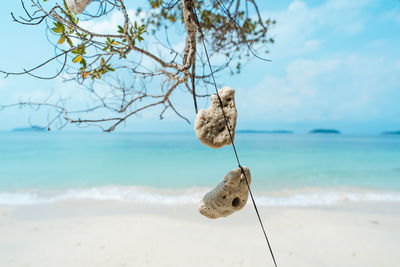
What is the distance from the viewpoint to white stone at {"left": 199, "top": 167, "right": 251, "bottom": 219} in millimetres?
1316

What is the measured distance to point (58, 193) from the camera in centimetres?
673

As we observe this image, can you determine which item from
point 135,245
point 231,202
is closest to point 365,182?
point 135,245

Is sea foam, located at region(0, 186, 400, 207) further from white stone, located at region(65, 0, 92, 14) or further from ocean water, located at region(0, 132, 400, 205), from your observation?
white stone, located at region(65, 0, 92, 14)

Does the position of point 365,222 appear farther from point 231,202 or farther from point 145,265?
point 231,202

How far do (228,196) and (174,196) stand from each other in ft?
16.7

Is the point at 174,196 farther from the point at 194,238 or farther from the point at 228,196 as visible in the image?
the point at 228,196

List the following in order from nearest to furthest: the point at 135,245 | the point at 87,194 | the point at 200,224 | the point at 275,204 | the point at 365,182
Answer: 1. the point at 135,245
2. the point at 200,224
3. the point at 275,204
4. the point at 87,194
5. the point at 365,182

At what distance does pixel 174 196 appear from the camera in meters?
6.25

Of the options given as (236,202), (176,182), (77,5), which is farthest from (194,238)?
(176,182)

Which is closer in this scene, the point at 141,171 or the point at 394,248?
the point at 394,248

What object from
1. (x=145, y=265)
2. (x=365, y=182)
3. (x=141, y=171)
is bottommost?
(x=141, y=171)

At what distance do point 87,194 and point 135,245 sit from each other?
3729 millimetres

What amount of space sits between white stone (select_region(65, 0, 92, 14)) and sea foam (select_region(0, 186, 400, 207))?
15.1 ft

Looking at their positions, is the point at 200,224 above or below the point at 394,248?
below
